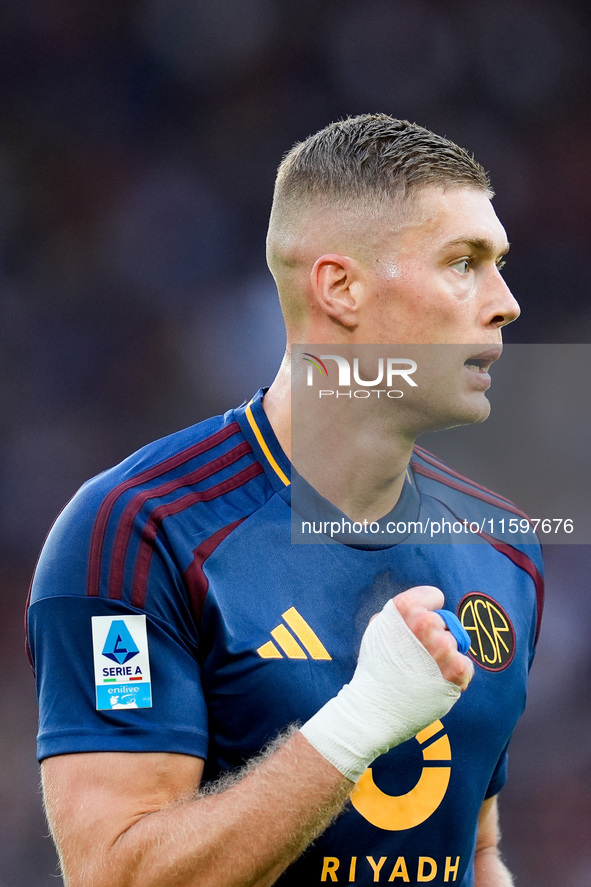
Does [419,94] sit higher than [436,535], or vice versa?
[419,94]

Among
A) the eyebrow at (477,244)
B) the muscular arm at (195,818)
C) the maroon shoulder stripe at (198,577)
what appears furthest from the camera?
the eyebrow at (477,244)

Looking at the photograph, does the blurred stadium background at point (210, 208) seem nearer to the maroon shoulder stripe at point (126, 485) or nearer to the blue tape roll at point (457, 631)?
the maroon shoulder stripe at point (126, 485)

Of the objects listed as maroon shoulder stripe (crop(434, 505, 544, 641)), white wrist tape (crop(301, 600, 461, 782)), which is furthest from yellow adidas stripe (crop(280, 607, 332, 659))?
maroon shoulder stripe (crop(434, 505, 544, 641))

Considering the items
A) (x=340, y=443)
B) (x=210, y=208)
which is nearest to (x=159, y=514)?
(x=340, y=443)

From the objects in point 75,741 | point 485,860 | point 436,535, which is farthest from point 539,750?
point 75,741

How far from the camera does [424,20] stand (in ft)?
16.3

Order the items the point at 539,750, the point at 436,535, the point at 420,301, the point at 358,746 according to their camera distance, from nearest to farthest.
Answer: the point at 358,746 → the point at 420,301 → the point at 436,535 → the point at 539,750

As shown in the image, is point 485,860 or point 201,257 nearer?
point 485,860

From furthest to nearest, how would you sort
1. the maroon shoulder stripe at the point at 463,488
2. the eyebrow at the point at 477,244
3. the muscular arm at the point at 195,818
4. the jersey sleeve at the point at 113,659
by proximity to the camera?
1. the maroon shoulder stripe at the point at 463,488
2. the eyebrow at the point at 477,244
3. the jersey sleeve at the point at 113,659
4. the muscular arm at the point at 195,818

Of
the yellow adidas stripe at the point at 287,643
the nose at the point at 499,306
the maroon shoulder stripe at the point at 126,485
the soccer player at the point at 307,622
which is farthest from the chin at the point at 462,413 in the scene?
the yellow adidas stripe at the point at 287,643

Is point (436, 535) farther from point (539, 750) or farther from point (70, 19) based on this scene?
point (70, 19)

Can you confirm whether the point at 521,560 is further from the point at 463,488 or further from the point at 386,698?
the point at 386,698

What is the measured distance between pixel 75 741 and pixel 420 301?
3.23ft

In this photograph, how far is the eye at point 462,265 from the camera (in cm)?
197
